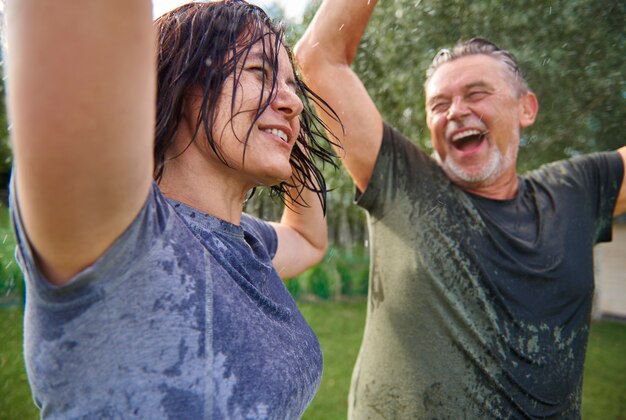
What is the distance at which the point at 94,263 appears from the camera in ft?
2.34

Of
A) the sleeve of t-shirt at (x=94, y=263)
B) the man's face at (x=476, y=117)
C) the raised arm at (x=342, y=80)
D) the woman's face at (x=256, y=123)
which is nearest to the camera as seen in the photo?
the sleeve of t-shirt at (x=94, y=263)

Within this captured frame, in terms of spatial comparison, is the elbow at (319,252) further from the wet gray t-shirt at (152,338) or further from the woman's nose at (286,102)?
the wet gray t-shirt at (152,338)

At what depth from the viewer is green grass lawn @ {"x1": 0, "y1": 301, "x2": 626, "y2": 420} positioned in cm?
604

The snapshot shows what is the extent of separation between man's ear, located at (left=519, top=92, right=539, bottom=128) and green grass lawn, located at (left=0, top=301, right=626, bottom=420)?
4.41 m

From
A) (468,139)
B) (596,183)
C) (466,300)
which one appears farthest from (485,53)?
(466,300)

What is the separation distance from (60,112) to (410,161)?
6.15 ft

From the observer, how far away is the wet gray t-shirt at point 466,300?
6.71 feet

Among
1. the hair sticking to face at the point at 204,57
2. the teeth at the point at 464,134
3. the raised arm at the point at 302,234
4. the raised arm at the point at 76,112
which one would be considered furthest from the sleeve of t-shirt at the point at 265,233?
the teeth at the point at 464,134

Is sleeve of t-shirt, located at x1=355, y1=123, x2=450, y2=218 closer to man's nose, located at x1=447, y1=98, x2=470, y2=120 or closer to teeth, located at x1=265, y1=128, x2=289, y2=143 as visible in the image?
man's nose, located at x1=447, y1=98, x2=470, y2=120

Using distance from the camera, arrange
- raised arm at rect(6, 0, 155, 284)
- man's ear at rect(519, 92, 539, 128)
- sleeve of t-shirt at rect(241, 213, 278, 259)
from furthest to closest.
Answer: man's ear at rect(519, 92, 539, 128) < sleeve of t-shirt at rect(241, 213, 278, 259) < raised arm at rect(6, 0, 155, 284)

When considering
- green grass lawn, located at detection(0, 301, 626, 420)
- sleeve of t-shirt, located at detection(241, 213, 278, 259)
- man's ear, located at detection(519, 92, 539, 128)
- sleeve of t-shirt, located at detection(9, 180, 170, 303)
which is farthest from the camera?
green grass lawn, located at detection(0, 301, 626, 420)

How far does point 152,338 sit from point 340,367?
24.8 ft

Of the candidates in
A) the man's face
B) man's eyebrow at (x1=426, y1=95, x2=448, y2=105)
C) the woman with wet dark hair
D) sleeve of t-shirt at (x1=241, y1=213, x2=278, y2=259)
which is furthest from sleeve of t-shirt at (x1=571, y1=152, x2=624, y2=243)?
the woman with wet dark hair

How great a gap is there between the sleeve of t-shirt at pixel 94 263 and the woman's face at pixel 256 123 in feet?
1.27
